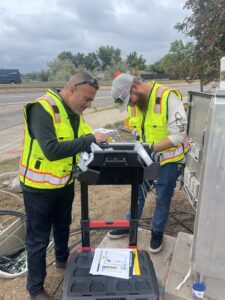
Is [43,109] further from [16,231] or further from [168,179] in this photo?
[16,231]

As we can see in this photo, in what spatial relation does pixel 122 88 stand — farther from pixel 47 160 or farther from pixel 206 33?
pixel 206 33

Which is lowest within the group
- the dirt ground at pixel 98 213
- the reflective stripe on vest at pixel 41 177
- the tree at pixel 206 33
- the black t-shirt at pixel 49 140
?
the dirt ground at pixel 98 213

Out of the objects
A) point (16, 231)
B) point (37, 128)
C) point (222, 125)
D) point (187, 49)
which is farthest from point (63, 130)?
point (187, 49)

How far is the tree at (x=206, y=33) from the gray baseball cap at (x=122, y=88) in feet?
14.7

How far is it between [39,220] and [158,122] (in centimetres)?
137

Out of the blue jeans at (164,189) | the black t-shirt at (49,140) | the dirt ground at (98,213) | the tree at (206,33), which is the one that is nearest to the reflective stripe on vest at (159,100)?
the blue jeans at (164,189)

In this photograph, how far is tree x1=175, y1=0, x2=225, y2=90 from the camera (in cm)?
661

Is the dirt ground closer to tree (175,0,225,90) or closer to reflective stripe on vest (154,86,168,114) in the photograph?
reflective stripe on vest (154,86,168,114)

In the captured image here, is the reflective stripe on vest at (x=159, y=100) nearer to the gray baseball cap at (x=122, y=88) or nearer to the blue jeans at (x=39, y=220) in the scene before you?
the gray baseball cap at (x=122, y=88)

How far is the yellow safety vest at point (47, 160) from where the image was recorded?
7.91ft

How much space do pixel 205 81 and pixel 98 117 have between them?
6166 mm

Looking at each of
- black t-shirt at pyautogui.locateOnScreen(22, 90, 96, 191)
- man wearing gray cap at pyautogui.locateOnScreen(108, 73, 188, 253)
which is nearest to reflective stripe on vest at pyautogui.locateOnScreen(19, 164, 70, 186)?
black t-shirt at pyautogui.locateOnScreen(22, 90, 96, 191)

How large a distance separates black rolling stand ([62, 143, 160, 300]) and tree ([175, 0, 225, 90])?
206 inches

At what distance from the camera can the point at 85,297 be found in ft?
6.66
